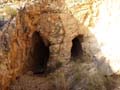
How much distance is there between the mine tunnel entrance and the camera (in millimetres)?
15352

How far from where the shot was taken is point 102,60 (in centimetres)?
1505

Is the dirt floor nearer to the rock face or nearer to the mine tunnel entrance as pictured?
the rock face

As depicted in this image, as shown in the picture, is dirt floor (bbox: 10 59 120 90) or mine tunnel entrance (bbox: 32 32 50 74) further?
mine tunnel entrance (bbox: 32 32 50 74)

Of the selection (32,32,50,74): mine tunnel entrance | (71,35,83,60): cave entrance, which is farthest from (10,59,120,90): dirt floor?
(71,35,83,60): cave entrance

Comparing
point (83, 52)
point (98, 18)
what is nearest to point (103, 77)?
point (83, 52)

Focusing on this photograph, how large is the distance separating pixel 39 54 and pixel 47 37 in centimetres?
130

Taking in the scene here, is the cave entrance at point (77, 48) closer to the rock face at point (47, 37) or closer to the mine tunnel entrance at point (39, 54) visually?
the rock face at point (47, 37)

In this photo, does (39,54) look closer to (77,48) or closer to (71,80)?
(77,48)

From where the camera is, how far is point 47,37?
14.8m

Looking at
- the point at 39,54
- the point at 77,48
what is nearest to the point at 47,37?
the point at 39,54

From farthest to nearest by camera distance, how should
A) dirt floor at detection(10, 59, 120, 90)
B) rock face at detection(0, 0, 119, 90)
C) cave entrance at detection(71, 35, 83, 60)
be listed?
cave entrance at detection(71, 35, 83, 60)
dirt floor at detection(10, 59, 120, 90)
rock face at detection(0, 0, 119, 90)

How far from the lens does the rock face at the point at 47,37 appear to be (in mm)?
13661

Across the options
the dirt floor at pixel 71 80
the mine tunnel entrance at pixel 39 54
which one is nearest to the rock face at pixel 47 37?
the mine tunnel entrance at pixel 39 54

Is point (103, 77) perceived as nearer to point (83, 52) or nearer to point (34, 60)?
point (83, 52)
